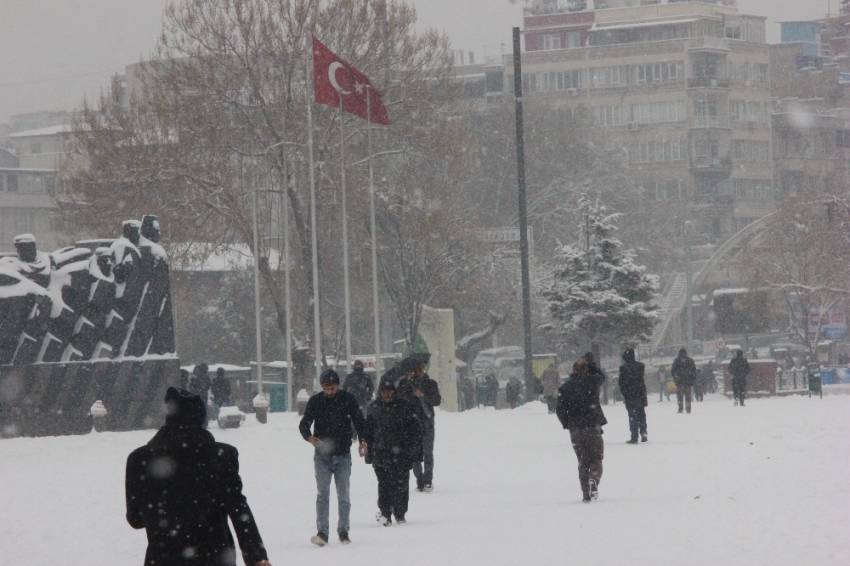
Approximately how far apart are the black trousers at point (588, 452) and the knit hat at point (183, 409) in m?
11.3

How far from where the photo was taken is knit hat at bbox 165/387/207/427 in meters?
7.70

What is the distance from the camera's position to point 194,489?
25.4 ft

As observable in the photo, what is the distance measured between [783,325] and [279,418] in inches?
2371

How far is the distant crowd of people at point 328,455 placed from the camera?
7.72 metres

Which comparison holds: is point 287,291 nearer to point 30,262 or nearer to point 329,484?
point 30,262

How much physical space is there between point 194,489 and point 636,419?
20974 millimetres

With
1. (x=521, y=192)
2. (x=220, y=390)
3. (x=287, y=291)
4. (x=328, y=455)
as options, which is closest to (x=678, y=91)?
(x=521, y=192)

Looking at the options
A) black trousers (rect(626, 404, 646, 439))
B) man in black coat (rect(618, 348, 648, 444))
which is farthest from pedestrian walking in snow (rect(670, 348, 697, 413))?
black trousers (rect(626, 404, 646, 439))

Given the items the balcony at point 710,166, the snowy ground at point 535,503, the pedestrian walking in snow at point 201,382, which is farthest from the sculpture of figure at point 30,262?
the balcony at point 710,166

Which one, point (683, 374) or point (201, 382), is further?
point (201, 382)

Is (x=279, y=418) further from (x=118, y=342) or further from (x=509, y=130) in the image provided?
(x=509, y=130)

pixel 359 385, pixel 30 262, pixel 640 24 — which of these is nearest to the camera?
pixel 359 385

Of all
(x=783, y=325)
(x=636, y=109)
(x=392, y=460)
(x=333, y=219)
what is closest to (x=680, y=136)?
(x=636, y=109)

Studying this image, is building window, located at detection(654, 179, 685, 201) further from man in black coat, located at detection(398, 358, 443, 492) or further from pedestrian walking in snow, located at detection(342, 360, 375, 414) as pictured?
man in black coat, located at detection(398, 358, 443, 492)
